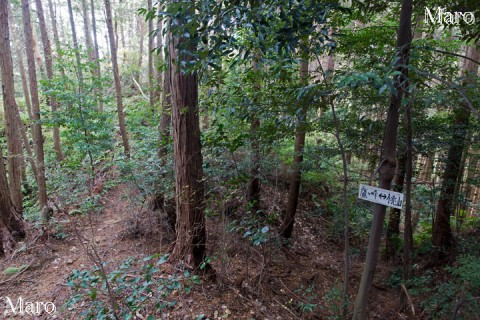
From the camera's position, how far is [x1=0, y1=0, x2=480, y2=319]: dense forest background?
2.65 m

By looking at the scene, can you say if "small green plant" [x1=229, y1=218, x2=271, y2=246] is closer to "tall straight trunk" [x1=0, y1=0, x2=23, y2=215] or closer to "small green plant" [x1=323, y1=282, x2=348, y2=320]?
"small green plant" [x1=323, y1=282, x2=348, y2=320]

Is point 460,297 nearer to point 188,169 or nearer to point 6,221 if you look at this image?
point 188,169

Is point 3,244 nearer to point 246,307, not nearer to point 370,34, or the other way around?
point 246,307

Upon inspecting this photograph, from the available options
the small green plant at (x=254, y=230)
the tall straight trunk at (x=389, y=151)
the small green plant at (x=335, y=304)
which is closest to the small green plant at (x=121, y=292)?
the small green plant at (x=254, y=230)

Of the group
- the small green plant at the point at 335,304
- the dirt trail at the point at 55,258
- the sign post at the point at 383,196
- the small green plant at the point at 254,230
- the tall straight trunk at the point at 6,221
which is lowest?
the small green plant at the point at 335,304

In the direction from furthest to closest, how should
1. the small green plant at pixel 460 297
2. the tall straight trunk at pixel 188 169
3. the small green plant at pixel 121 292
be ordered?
the tall straight trunk at pixel 188 169, the small green plant at pixel 460 297, the small green plant at pixel 121 292

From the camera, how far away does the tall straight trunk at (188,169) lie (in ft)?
12.3

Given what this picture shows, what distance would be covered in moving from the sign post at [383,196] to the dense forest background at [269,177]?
0.17 meters

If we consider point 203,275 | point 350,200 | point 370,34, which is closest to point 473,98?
point 370,34

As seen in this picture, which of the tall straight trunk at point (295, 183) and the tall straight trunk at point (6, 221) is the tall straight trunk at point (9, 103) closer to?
the tall straight trunk at point (6, 221)

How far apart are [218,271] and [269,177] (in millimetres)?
4334

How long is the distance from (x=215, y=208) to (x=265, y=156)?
1443mm

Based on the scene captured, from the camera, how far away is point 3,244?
530cm

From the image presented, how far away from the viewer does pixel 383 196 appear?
2.67m
